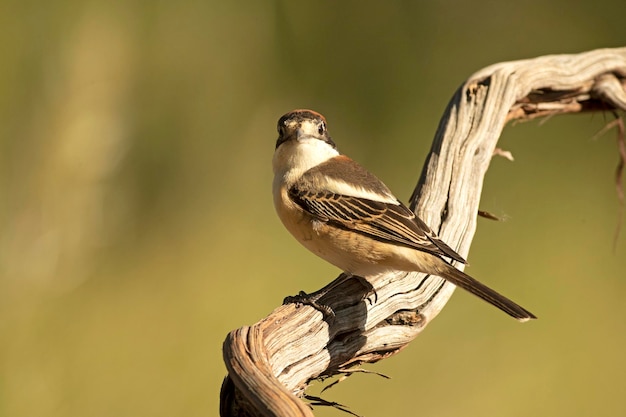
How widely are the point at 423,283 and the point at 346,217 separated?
0.26 m

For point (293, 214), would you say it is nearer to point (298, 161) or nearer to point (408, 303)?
point (298, 161)

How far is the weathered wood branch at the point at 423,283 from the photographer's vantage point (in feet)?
5.34

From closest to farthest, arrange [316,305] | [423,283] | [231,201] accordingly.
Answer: [316,305] → [423,283] → [231,201]

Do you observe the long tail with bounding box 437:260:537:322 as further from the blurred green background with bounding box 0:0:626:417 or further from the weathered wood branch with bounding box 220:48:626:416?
the blurred green background with bounding box 0:0:626:417

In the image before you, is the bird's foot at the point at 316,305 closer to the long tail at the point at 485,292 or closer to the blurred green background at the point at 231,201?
the long tail at the point at 485,292

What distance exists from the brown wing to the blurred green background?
100cm

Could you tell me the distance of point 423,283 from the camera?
225 cm

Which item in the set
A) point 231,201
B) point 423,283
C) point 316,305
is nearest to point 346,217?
point 423,283

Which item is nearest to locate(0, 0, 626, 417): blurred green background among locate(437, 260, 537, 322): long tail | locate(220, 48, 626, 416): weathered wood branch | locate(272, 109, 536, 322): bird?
locate(220, 48, 626, 416): weathered wood branch

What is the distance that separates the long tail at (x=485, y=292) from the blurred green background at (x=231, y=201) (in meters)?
1.13

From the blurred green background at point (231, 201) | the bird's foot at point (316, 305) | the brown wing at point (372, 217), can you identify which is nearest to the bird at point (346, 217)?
the brown wing at point (372, 217)

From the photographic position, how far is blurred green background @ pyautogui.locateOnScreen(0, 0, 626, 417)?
3.10 metres

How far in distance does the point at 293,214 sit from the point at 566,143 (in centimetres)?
192

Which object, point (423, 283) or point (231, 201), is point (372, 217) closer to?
point (423, 283)
